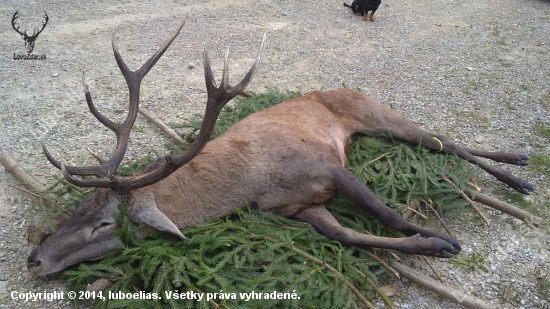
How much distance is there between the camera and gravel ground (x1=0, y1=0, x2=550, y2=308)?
14.7 ft

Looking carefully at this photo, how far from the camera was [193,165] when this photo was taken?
4.25 metres

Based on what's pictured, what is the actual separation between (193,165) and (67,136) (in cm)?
275

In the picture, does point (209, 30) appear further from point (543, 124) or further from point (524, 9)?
point (524, 9)

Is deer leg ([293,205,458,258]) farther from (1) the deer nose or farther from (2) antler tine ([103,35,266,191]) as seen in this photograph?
(1) the deer nose

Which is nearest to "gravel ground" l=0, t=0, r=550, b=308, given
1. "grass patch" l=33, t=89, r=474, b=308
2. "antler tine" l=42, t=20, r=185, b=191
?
"grass patch" l=33, t=89, r=474, b=308

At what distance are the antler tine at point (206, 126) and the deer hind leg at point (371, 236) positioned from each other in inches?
51.1

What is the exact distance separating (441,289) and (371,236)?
71 cm

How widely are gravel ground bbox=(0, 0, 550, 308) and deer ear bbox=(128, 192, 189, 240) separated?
34.8 inches

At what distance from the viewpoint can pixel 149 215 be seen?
151 inches

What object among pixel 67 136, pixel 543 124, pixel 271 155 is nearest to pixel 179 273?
pixel 271 155

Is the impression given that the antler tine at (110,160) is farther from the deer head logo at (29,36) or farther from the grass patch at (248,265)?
the deer head logo at (29,36)

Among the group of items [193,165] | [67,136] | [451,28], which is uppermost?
[451,28]

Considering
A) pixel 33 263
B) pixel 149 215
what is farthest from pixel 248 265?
pixel 33 263

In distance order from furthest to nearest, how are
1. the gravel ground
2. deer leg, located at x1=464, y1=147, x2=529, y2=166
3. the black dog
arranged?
the black dog < deer leg, located at x1=464, y1=147, x2=529, y2=166 < the gravel ground
